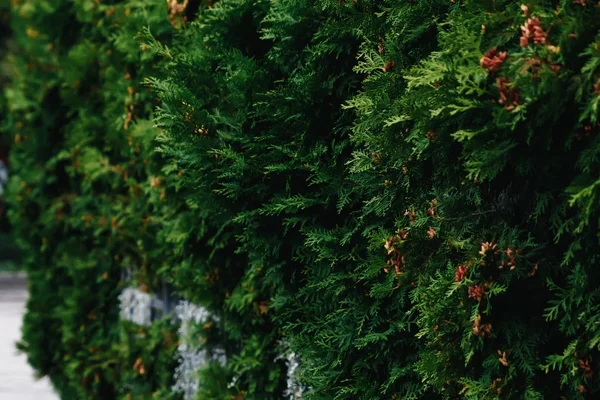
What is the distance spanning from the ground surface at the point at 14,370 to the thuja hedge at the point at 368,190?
3520mm

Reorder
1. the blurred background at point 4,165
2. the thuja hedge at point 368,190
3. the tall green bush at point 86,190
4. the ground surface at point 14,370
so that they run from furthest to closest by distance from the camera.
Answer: the blurred background at point 4,165 < the ground surface at point 14,370 < the tall green bush at point 86,190 < the thuja hedge at point 368,190

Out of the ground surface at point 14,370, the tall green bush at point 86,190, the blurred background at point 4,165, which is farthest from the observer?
the blurred background at point 4,165

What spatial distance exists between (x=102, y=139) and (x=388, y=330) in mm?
3925

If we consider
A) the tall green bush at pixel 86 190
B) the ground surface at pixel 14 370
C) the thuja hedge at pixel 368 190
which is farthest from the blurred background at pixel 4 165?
the thuja hedge at pixel 368 190

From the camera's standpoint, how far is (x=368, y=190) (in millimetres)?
4125

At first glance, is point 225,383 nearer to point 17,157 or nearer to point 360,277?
point 360,277

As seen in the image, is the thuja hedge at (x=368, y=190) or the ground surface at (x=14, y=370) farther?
the ground surface at (x=14, y=370)

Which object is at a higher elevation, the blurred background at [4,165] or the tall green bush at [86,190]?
the blurred background at [4,165]

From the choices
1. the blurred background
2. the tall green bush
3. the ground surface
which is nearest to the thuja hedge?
the tall green bush

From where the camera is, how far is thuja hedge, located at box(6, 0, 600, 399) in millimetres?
3219

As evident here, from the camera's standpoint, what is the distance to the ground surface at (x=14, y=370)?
10133 mm

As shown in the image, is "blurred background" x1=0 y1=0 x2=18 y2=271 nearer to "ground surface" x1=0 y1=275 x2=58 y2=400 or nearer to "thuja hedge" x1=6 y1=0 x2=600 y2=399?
"ground surface" x1=0 y1=275 x2=58 y2=400

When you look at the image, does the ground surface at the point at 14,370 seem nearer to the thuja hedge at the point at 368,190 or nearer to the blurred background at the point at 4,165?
the thuja hedge at the point at 368,190

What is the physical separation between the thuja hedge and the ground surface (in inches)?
139
